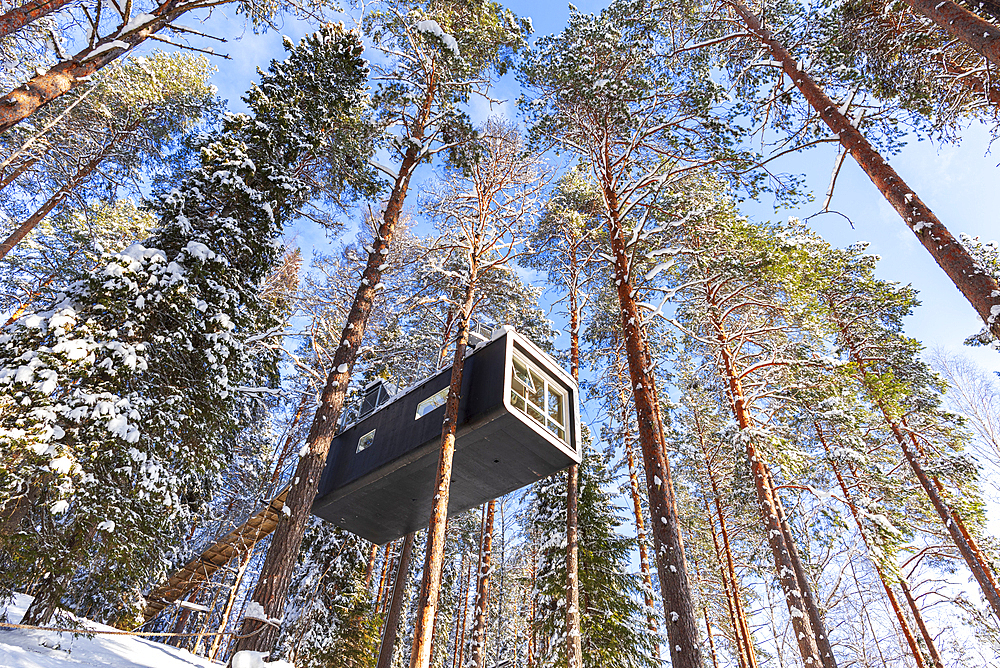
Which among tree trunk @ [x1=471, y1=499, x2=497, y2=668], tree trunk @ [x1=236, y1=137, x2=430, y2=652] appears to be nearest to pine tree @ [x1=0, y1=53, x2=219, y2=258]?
tree trunk @ [x1=236, y1=137, x2=430, y2=652]

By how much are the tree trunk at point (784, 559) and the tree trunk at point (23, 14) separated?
1178cm

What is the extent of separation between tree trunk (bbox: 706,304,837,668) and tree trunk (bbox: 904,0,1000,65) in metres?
6.40

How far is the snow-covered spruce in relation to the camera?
20.5ft

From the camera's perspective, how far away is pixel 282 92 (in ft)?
34.3

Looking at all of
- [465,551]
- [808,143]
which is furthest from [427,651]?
[465,551]

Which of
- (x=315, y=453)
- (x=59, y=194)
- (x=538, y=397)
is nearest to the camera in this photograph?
(x=315, y=453)

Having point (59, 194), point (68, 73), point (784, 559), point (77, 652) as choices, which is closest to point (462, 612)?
point (784, 559)

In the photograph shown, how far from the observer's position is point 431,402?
9852mm

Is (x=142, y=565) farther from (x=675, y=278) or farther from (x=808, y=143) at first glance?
(x=675, y=278)

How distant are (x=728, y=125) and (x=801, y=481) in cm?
854

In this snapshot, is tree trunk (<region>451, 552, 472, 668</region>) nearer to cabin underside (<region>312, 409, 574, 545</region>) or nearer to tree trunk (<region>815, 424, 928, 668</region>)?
cabin underside (<region>312, 409, 574, 545</region>)

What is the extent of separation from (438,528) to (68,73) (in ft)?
25.4

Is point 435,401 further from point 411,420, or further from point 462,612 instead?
point 462,612

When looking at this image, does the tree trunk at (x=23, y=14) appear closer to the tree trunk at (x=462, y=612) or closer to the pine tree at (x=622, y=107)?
the pine tree at (x=622, y=107)
